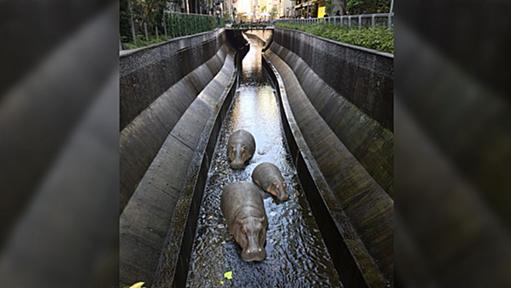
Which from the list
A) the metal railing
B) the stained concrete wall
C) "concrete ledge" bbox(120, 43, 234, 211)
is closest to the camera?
"concrete ledge" bbox(120, 43, 234, 211)

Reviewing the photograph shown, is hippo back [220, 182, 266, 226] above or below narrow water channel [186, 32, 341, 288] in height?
above

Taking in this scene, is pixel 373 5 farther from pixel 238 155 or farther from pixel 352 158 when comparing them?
pixel 352 158

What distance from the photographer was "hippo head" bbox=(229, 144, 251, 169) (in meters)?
14.0

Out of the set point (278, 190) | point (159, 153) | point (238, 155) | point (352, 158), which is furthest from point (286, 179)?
point (159, 153)

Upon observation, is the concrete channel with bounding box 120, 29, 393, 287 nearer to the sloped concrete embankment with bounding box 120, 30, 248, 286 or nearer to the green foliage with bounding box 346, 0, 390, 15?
the sloped concrete embankment with bounding box 120, 30, 248, 286

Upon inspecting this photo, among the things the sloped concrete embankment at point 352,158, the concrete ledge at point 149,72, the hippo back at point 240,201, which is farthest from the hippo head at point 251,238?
the concrete ledge at point 149,72

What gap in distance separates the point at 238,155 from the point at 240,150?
241mm

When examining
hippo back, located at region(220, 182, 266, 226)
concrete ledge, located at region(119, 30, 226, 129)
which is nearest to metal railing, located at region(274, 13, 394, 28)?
hippo back, located at region(220, 182, 266, 226)

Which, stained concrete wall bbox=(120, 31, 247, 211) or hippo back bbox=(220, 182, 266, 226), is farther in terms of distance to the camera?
stained concrete wall bbox=(120, 31, 247, 211)

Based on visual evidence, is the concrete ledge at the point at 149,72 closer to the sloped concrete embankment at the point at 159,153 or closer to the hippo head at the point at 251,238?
the sloped concrete embankment at the point at 159,153

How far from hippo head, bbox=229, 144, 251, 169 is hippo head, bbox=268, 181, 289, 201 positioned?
2.52m

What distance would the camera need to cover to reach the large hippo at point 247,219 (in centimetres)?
863

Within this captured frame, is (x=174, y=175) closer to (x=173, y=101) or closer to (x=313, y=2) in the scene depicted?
(x=173, y=101)
